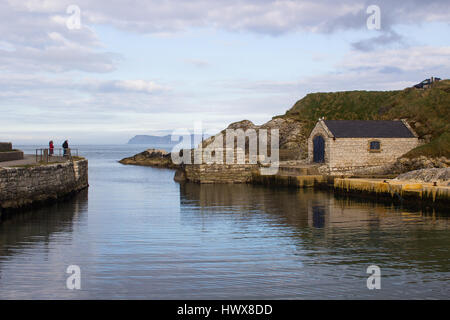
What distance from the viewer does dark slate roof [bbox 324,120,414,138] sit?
129 ft

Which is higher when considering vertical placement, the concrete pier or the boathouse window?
the boathouse window

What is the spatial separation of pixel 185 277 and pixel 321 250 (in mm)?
5186

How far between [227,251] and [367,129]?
2846cm

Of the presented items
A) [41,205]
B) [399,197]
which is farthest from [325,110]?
[41,205]

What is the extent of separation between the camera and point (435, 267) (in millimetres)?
12867

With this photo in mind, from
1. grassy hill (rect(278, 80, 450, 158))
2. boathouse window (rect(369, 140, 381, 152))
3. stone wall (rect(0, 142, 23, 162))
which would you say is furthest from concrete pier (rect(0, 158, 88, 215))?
grassy hill (rect(278, 80, 450, 158))

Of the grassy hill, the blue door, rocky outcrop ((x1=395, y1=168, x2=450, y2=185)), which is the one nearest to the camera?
rocky outcrop ((x1=395, y1=168, x2=450, y2=185))

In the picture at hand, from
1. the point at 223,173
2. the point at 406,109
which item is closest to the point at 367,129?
the point at 406,109

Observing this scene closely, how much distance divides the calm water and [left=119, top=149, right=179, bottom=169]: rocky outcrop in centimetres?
4985

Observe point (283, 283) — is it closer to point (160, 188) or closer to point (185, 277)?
point (185, 277)

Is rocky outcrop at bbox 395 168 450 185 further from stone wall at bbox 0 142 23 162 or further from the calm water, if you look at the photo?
stone wall at bbox 0 142 23 162

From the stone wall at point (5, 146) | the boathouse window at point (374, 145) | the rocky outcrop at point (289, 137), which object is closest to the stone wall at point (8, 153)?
the stone wall at point (5, 146)
